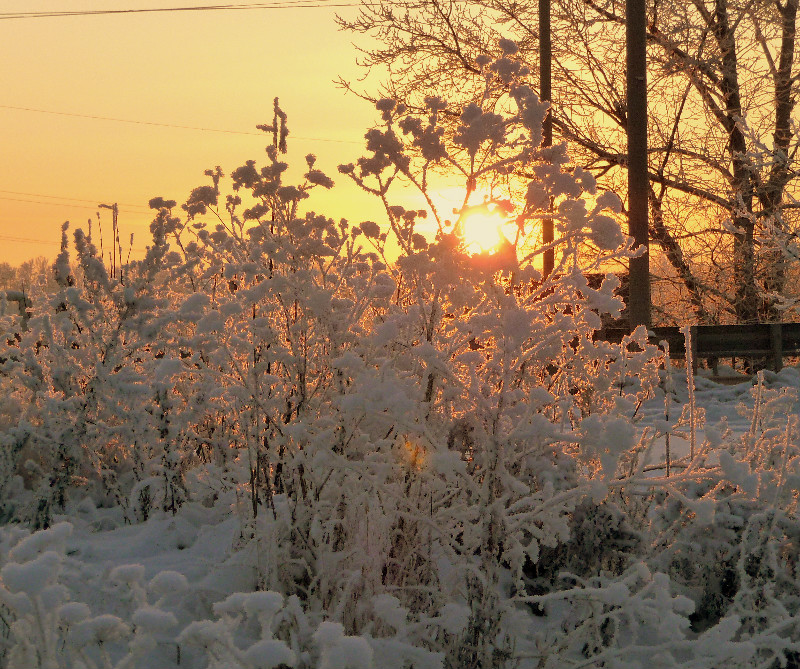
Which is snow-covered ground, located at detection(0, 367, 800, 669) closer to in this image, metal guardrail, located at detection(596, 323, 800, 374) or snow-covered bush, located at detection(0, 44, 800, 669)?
snow-covered bush, located at detection(0, 44, 800, 669)

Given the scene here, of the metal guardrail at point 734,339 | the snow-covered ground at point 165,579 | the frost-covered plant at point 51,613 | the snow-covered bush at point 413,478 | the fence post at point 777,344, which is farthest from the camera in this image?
the fence post at point 777,344

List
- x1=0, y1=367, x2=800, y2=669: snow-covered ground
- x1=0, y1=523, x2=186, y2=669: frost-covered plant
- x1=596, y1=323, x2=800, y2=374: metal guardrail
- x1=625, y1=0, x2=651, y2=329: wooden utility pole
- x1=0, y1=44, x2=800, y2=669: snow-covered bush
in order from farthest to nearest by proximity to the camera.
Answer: x1=596, y1=323, x2=800, y2=374: metal guardrail
x1=625, y1=0, x2=651, y2=329: wooden utility pole
x1=0, y1=44, x2=800, y2=669: snow-covered bush
x1=0, y1=367, x2=800, y2=669: snow-covered ground
x1=0, y1=523, x2=186, y2=669: frost-covered plant

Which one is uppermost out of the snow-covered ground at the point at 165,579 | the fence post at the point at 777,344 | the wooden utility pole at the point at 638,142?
the wooden utility pole at the point at 638,142

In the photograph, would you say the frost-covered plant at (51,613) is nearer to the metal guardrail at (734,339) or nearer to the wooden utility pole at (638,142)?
the wooden utility pole at (638,142)

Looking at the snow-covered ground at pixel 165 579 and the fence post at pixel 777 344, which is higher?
the fence post at pixel 777 344

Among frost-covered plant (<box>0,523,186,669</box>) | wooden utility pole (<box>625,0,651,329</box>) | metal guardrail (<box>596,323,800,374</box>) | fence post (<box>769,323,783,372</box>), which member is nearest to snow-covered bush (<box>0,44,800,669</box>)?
frost-covered plant (<box>0,523,186,669</box>)

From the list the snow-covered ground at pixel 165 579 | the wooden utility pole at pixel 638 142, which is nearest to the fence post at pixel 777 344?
the wooden utility pole at pixel 638 142

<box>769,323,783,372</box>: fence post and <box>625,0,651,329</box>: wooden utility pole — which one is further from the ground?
<box>625,0,651,329</box>: wooden utility pole

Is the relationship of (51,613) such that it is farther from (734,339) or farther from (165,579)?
(734,339)

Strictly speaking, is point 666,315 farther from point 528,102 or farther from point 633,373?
point 528,102

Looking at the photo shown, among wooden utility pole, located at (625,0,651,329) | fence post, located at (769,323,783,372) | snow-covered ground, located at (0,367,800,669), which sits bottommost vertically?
snow-covered ground, located at (0,367,800,669)

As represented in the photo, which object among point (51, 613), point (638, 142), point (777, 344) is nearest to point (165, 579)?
point (51, 613)

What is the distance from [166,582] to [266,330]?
4.47 ft

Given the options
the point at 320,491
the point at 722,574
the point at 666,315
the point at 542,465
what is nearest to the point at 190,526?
the point at 320,491
